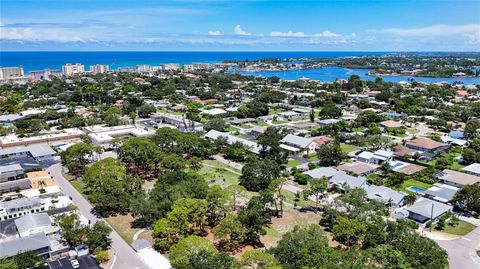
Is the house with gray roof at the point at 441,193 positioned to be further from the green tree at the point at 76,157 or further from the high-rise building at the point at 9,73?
the high-rise building at the point at 9,73

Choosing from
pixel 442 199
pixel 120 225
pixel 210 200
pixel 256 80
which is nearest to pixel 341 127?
pixel 442 199

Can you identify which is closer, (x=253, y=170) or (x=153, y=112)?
(x=253, y=170)

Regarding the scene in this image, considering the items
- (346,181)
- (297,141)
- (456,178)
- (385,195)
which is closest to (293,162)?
(297,141)

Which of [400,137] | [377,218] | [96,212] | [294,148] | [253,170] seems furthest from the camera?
[400,137]

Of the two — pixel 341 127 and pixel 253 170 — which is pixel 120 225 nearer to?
pixel 253 170

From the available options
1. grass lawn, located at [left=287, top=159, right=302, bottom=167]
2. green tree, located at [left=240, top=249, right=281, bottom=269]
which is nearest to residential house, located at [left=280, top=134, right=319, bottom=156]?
grass lawn, located at [left=287, top=159, right=302, bottom=167]

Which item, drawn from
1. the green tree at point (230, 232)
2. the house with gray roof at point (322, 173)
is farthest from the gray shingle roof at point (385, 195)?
the green tree at point (230, 232)

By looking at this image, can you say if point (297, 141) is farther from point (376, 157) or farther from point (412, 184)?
point (412, 184)
